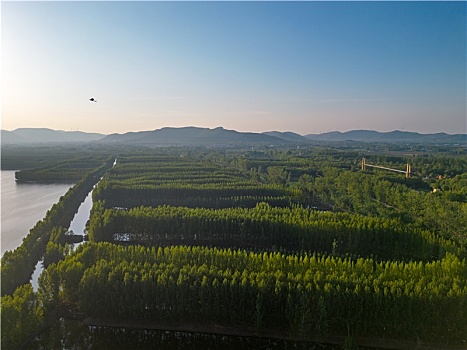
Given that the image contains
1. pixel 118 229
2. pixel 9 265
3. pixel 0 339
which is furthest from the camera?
pixel 118 229

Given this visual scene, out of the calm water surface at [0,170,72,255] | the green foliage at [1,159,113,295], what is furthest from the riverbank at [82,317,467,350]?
the calm water surface at [0,170,72,255]

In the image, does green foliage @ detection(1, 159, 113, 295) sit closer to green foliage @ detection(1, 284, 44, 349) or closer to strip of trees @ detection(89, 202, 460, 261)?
strip of trees @ detection(89, 202, 460, 261)

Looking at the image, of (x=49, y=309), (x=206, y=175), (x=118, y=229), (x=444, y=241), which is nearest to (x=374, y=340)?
(x=444, y=241)

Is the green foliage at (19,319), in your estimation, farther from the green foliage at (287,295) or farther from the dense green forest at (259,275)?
the green foliage at (287,295)

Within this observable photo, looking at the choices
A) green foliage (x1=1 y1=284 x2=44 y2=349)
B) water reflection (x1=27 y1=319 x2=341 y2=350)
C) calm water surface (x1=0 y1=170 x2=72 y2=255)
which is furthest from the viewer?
calm water surface (x1=0 y1=170 x2=72 y2=255)

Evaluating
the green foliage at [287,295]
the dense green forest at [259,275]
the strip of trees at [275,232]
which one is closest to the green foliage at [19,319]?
the dense green forest at [259,275]

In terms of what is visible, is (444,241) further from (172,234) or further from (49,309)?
(49,309)

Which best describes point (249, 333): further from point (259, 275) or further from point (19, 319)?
point (19, 319)
